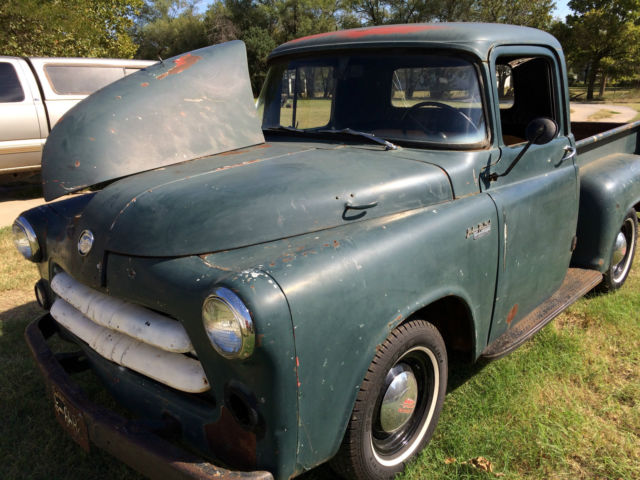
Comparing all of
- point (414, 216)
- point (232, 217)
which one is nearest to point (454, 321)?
point (414, 216)

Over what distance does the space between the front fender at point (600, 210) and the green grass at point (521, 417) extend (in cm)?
47

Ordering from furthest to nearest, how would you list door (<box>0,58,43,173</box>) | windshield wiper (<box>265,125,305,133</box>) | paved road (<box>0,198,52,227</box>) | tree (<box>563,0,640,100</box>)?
tree (<box>563,0,640,100</box>), door (<box>0,58,43,173</box>), paved road (<box>0,198,52,227</box>), windshield wiper (<box>265,125,305,133</box>)

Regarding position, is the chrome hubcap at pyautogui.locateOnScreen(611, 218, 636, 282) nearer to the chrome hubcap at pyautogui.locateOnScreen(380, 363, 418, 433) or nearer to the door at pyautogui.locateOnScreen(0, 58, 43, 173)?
the chrome hubcap at pyautogui.locateOnScreen(380, 363, 418, 433)

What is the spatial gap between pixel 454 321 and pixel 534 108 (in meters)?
1.76

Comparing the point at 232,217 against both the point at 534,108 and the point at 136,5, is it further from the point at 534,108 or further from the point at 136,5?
the point at 136,5

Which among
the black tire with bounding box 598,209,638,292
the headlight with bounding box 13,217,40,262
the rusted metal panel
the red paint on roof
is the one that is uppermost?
the red paint on roof

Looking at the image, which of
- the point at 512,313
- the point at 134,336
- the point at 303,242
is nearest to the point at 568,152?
the point at 512,313

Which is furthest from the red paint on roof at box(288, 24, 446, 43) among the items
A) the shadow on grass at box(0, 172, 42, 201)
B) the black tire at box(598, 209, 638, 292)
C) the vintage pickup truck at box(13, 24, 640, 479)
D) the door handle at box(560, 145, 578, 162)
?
the shadow on grass at box(0, 172, 42, 201)

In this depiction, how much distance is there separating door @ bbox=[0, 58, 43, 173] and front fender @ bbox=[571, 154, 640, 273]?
23.6 ft

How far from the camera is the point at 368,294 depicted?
5.81 ft

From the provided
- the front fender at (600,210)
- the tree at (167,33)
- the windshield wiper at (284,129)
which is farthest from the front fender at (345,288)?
the tree at (167,33)

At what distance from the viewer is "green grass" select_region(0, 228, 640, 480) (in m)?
2.28

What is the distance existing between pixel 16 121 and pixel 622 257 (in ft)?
25.1

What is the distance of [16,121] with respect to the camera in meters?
7.30
